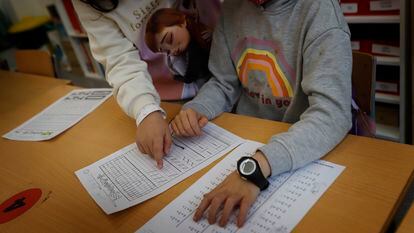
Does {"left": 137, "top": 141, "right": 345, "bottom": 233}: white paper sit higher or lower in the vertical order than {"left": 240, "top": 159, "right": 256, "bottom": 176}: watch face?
lower

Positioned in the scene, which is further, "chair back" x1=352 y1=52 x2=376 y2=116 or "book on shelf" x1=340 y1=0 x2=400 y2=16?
"book on shelf" x1=340 y1=0 x2=400 y2=16

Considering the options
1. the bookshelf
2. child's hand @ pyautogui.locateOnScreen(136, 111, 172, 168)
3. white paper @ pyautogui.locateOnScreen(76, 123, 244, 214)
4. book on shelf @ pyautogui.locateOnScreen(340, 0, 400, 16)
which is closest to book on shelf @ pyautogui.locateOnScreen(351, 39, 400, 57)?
book on shelf @ pyautogui.locateOnScreen(340, 0, 400, 16)

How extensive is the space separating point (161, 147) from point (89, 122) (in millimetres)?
404

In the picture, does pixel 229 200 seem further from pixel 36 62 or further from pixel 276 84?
pixel 36 62

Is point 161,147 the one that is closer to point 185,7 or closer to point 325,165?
point 325,165

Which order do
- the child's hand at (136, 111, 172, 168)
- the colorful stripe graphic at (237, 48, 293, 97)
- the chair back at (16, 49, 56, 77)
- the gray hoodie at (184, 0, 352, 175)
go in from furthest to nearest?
the chair back at (16, 49, 56, 77) → the colorful stripe graphic at (237, 48, 293, 97) → the child's hand at (136, 111, 172, 168) → the gray hoodie at (184, 0, 352, 175)

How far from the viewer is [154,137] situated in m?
0.81

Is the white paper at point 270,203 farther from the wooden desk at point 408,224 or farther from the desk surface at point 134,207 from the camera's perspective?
the wooden desk at point 408,224

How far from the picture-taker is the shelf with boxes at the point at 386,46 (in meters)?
1.39

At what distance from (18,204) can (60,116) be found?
440mm

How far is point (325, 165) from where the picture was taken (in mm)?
663

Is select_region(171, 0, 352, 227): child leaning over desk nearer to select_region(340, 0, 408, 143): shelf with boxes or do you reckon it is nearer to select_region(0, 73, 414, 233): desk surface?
select_region(0, 73, 414, 233): desk surface

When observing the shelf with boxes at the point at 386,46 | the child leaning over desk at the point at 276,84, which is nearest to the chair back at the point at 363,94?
the child leaning over desk at the point at 276,84

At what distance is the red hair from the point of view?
3.51ft
